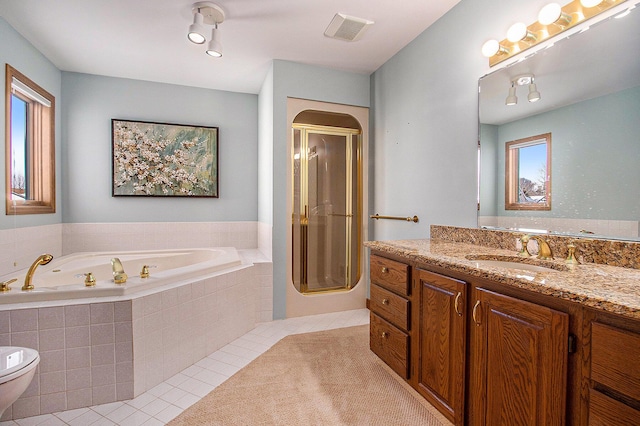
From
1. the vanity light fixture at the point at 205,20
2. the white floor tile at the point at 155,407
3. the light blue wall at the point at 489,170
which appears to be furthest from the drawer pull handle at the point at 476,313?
the vanity light fixture at the point at 205,20

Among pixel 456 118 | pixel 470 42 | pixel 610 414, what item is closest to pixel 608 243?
pixel 610 414

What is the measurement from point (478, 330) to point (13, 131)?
349 cm

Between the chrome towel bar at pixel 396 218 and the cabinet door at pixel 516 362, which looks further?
the chrome towel bar at pixel 396 218

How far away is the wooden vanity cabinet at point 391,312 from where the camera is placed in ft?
5.70

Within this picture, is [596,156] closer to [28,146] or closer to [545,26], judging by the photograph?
[545,26]

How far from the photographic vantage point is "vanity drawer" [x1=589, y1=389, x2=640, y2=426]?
0.77m

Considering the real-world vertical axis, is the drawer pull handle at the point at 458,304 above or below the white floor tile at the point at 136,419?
above

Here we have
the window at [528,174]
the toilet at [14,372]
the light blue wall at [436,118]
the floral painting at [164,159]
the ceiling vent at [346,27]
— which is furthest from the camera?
the floral painting at [164,159]

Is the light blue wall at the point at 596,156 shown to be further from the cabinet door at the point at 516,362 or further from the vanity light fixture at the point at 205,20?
the vanity light fixture at the point at 205,20

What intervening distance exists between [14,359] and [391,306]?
1.81 metres

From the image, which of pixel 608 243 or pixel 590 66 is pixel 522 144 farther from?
pixel 608 243

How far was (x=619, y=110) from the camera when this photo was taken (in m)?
1.28

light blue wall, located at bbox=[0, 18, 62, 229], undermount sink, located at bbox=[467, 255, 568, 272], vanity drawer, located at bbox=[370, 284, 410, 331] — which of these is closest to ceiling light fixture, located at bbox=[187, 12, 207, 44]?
light blue wall, located at bbox=[0, 18, 62, 229]

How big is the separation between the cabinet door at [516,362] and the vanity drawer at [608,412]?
8 cm
